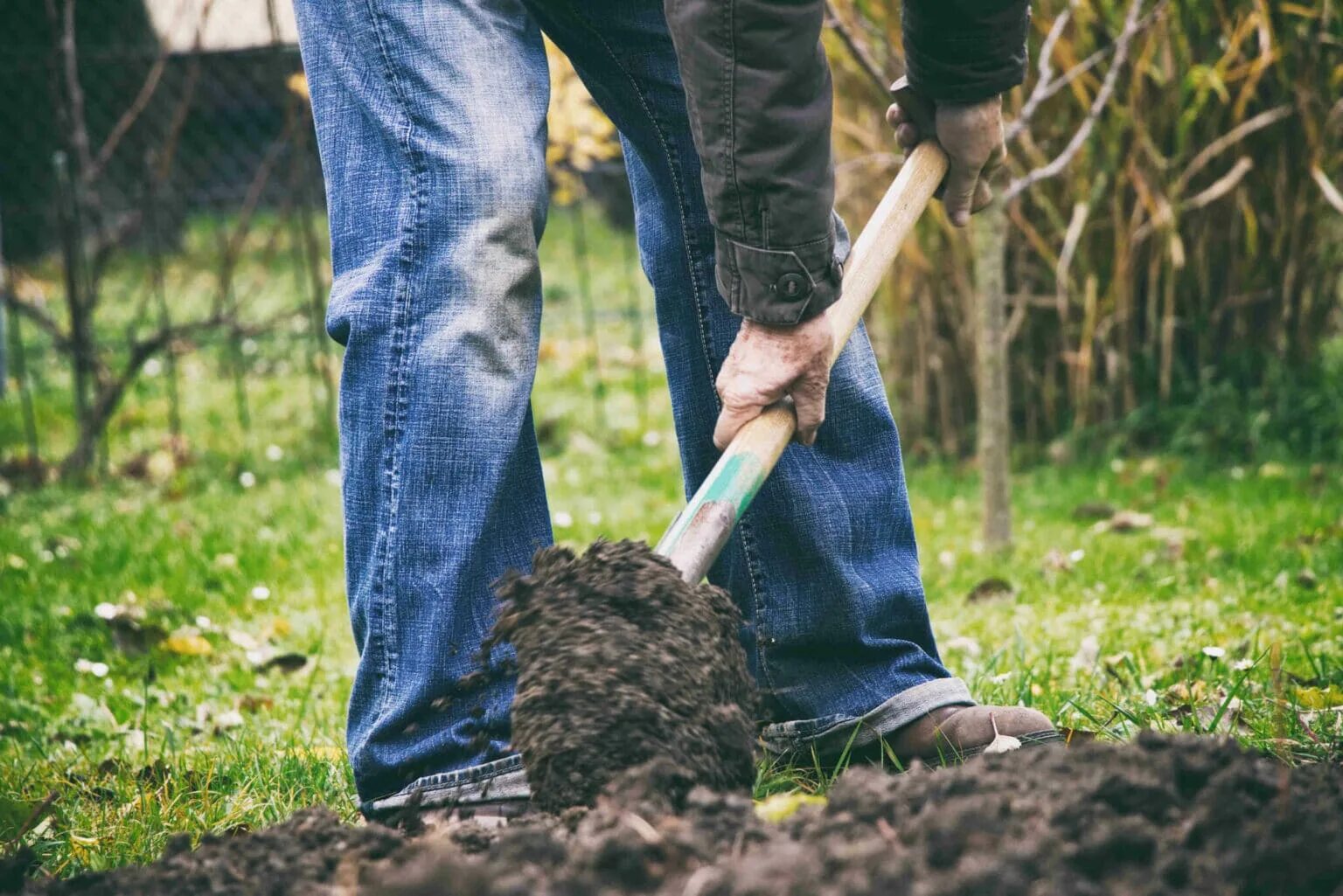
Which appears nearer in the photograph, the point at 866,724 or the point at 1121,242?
the point at 866,724

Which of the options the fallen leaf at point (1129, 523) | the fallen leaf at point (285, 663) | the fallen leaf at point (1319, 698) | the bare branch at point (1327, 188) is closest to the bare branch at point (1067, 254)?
the bare branch at point (1327, 188)

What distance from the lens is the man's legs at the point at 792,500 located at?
6.18ft

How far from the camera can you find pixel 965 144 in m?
1.98

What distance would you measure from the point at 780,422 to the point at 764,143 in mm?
385

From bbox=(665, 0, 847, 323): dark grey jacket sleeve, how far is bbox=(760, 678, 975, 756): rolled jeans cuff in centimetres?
64

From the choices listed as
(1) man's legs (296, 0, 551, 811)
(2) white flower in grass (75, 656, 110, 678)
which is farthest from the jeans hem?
(2) white flower in grass (75, 656, 110, 678)

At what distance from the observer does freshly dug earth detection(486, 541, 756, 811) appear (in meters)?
1.36

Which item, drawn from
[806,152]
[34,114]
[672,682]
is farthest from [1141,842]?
[34,114]

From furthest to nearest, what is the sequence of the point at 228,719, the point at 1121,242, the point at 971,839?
the point at 1121,242, the point at 228,719, the point at 971,839

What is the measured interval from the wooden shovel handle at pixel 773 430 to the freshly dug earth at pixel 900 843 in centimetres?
33

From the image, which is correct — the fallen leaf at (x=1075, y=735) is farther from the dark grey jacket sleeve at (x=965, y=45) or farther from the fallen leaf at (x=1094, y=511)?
the fallen leaf at (x=1094, y=511)

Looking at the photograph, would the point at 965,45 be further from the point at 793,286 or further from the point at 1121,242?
the point at 1121,242

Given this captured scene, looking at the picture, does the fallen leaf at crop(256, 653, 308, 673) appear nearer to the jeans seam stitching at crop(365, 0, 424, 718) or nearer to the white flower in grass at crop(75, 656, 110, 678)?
the white flower in grass at crop(75, 656, 110, 678)

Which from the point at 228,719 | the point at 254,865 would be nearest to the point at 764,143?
the point at 254,865
